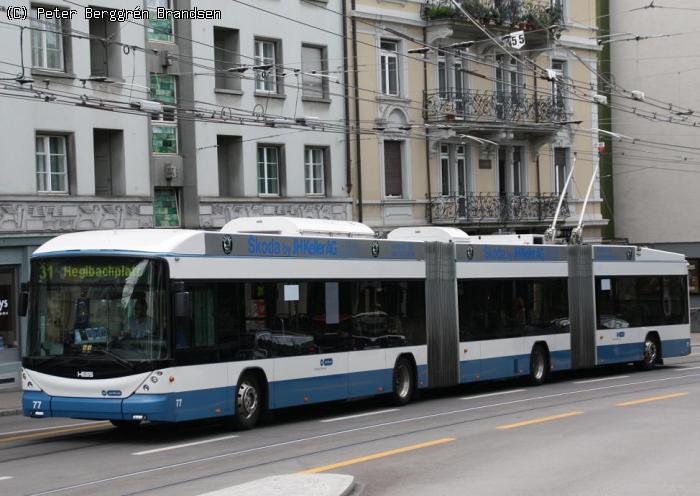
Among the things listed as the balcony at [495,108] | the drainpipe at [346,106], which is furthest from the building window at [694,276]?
the drainpipe at [346,106]

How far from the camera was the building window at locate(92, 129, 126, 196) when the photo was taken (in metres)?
30.6

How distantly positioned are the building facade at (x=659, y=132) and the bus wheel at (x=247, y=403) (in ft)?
120

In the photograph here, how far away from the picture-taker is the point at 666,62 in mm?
54188

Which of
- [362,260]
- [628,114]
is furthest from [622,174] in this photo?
[362,260]

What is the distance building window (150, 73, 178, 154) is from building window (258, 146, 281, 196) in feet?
9.95

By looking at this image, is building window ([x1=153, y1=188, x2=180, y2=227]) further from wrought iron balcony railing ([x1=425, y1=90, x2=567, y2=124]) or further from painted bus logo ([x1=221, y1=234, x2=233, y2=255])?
painted bus logo ([x1=221, y1=234, x2=233, y2=255])

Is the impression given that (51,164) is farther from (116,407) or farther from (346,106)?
(116,407)

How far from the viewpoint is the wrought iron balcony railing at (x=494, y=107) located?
38938mm

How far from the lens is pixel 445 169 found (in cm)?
4031

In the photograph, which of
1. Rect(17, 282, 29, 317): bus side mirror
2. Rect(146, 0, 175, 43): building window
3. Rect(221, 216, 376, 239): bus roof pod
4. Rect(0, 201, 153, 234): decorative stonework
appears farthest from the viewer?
Rect(146, 0, 175, 43): building window

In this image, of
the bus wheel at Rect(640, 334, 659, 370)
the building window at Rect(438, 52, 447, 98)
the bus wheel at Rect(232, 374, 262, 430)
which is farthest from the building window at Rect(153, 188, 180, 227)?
the bus wheel at Rect(232, 374, 262, 430)

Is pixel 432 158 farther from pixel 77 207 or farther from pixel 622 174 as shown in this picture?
pixel 622 174

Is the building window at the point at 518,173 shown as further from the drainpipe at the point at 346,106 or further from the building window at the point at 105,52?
the building window at the point at 105,52

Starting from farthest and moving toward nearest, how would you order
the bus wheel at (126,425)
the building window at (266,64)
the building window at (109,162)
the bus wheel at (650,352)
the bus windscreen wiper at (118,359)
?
1. the building window at (266,64)
2. the bus wheel at (650,352)
3. the building window at (109,162)
4. the bus wheel at (126,425)
5. the bus windscreen wiper at (118,359)
